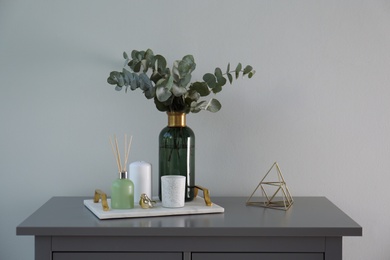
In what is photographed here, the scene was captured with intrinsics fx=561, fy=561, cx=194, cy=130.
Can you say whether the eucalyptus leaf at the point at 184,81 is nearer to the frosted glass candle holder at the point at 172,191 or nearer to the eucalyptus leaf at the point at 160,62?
the eucalyptus leaf at the point at 160,62

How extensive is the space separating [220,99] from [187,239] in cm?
63

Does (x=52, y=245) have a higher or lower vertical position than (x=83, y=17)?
lower

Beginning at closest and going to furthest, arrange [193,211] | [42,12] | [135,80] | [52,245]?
[52,245] < [193,211] < [135,80] < [42,12]

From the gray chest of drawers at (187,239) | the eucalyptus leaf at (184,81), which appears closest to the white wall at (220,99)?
the eucalyptus leaf at (184,81)

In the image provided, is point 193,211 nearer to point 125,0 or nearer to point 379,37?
point 125,0

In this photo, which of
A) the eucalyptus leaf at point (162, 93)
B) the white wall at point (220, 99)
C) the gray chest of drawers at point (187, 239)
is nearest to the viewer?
the gray chest of drawers at point (187, 239)

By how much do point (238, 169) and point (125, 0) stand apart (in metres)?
0.68

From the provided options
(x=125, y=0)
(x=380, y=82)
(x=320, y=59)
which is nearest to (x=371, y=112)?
(x=380, y=82)

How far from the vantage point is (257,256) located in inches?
54.3

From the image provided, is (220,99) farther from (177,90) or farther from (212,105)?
(177,90)

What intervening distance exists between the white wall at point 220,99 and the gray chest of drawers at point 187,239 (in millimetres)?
476

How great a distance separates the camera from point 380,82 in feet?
6.16

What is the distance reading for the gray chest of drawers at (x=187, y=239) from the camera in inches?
52.8

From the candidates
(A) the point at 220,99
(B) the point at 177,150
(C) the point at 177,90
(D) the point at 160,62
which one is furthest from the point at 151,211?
(A) the point at 220,99
